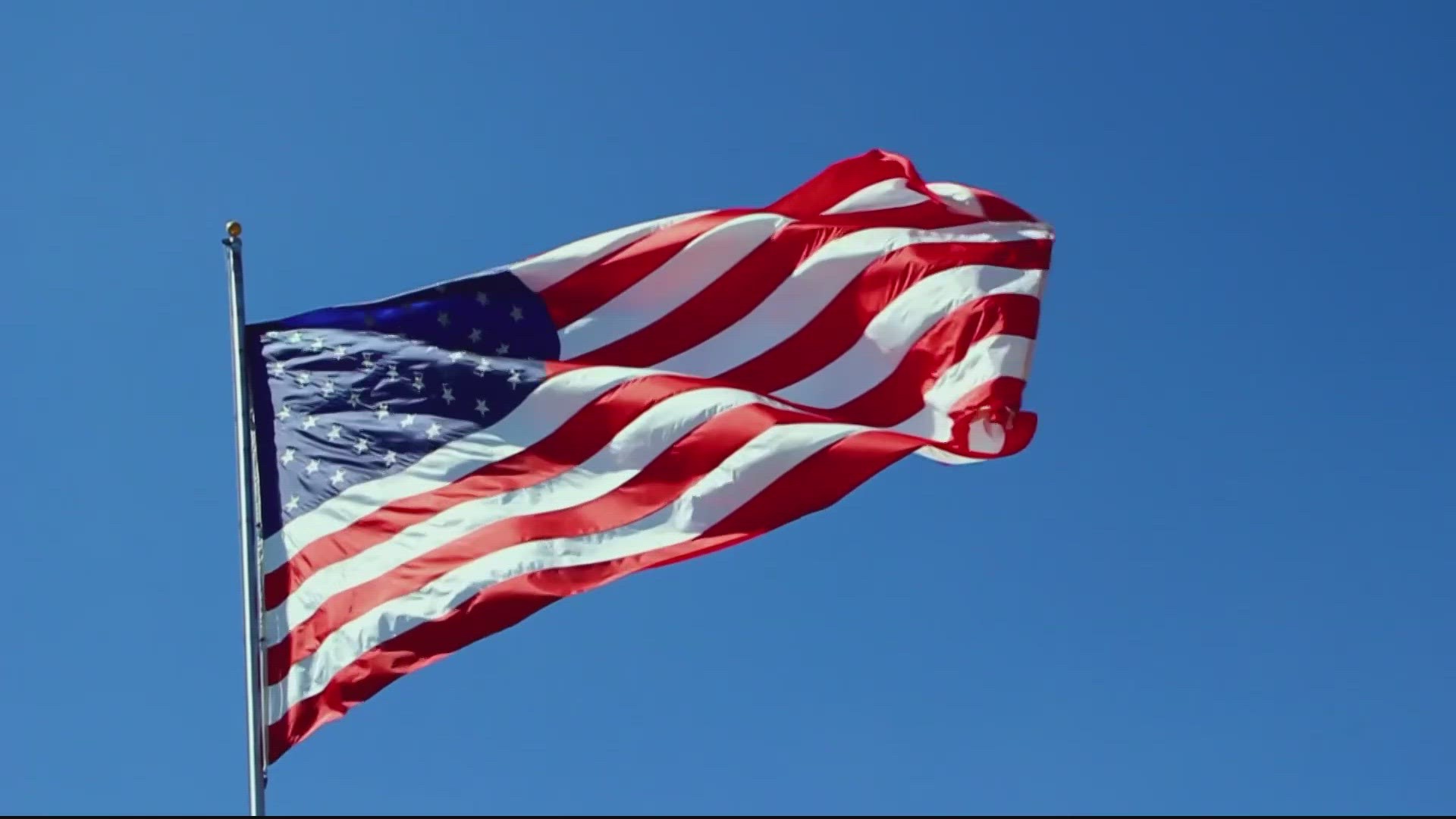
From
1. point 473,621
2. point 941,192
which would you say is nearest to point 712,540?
point 473,621

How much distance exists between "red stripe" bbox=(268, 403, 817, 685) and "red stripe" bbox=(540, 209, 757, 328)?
1.90 meters

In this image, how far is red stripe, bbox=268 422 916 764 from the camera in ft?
54.8

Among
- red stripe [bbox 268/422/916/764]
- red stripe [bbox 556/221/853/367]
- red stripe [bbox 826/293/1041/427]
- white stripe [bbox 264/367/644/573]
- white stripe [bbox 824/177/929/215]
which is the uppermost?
white stripe [bbox 824/177/929/215]

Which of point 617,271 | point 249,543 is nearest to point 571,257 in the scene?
point 617,271

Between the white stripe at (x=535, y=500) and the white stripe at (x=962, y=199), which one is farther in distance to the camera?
the white stripe at (x=962, y=199)

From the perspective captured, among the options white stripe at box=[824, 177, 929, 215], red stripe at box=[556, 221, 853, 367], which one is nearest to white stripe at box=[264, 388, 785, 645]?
red stripe at box=[556, 221, 853, 367]

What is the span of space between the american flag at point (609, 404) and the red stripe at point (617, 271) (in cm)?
3

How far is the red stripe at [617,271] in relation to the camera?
19.8m

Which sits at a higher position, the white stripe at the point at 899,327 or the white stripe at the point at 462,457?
the white stripe at the point at 899,327

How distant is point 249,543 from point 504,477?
259 cm

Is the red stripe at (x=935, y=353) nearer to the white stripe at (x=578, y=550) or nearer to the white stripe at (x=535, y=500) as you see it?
the white stripe at (x=578, y=550)

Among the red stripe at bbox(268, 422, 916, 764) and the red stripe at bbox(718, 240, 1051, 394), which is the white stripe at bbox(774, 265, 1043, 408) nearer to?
the red stripe at bbox(718, 240, 1051, 394)

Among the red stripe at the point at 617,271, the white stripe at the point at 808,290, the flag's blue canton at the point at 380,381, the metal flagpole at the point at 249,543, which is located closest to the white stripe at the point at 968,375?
the white stripe at the point at 808,290

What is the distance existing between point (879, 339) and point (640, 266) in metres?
2.40
